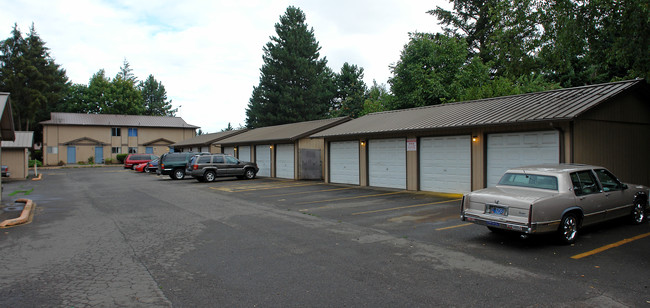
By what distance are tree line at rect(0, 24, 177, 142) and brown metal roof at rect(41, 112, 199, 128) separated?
3852 millimetres

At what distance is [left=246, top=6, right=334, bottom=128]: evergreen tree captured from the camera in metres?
52.6

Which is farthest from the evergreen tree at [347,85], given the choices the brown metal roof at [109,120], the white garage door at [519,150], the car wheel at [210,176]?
the white garage door at [519,150]

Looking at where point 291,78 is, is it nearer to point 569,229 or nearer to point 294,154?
point 294,154

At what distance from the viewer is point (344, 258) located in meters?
6.63

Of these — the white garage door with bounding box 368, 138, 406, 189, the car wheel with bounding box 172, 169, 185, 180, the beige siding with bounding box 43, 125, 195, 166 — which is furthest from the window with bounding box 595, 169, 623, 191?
the beige siding with bounding box 43, 125, 195, 166

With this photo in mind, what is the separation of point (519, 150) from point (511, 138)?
510 millimetres

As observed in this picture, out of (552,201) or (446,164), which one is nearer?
(552,201)

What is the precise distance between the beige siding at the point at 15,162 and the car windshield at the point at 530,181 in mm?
32544

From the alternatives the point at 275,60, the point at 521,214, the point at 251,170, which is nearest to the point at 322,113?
the point at 275,60

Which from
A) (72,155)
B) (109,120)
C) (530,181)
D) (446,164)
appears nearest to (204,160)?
(446,164)

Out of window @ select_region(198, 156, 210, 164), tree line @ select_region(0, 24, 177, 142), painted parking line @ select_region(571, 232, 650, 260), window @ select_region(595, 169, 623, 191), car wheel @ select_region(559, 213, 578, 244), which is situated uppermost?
tree line @ select_region(0, 24, 177, 142)

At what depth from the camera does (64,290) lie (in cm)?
518

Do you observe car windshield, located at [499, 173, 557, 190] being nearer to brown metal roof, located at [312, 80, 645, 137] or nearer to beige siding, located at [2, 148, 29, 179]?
brown metal roof, located at [312, 80, 645, 137]

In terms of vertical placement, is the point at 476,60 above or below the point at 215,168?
above
